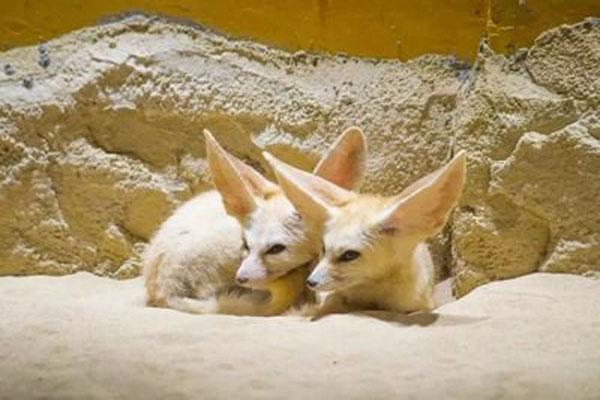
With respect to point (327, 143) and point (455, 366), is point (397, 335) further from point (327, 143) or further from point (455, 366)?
point (327, 143)

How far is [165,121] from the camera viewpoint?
15.9ft

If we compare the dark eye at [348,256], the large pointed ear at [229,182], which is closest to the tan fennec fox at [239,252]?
the large pointed ear at [229,182]

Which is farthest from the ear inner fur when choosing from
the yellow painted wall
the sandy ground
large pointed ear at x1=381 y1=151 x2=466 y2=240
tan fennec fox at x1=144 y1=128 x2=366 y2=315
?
the yellow painted wall

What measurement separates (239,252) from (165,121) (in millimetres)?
962

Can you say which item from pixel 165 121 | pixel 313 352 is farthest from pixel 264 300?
pixel 165 121

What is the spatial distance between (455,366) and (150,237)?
2.37 meters

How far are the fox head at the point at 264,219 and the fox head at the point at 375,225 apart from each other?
0.17 meters

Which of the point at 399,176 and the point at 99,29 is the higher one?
the point at 99,29

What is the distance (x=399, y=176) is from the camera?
15.4ft

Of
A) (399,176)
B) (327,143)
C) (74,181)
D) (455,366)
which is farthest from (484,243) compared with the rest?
(74,181)

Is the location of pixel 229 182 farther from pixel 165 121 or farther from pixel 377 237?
pixel 165 121

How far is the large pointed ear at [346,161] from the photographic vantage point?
168 inches

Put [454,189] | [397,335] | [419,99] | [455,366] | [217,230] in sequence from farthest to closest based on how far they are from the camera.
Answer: [419,99], [217,230], [454,189], [397,335], [455,366]

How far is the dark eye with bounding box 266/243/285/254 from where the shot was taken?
158 inches
